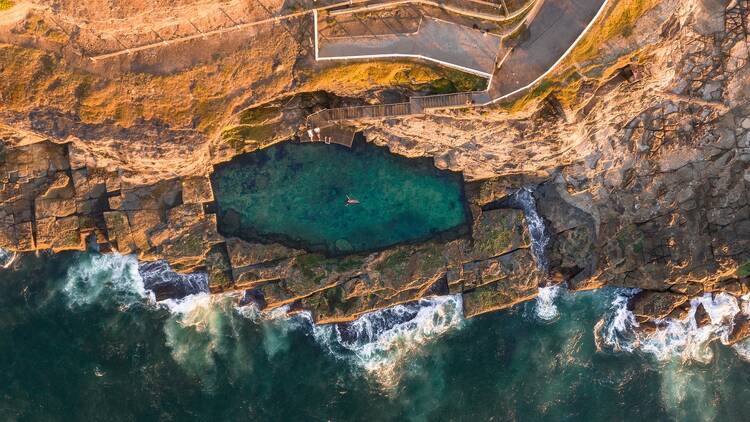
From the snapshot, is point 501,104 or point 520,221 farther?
point 520,221

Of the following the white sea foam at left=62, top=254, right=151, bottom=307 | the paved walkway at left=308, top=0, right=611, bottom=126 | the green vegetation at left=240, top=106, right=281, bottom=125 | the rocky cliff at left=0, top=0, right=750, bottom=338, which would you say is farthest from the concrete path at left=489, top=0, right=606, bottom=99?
the white sea foam at left=62, top=254, right=151, bottom=307

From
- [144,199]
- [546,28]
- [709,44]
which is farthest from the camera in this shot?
[144,199]

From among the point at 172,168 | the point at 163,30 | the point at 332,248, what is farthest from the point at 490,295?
the point at 163,30

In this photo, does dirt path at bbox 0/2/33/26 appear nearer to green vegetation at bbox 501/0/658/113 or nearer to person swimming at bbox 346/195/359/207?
person swimming at bbox 346/195/359/207

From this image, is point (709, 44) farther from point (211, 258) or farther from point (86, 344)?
point (86, 344)

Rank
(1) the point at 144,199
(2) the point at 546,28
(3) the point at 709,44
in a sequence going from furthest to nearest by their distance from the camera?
1. (1) the point at 144,199
2. (3) the point at 709,44
3. (2) the point at 546,28

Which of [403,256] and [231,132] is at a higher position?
[231,132]
